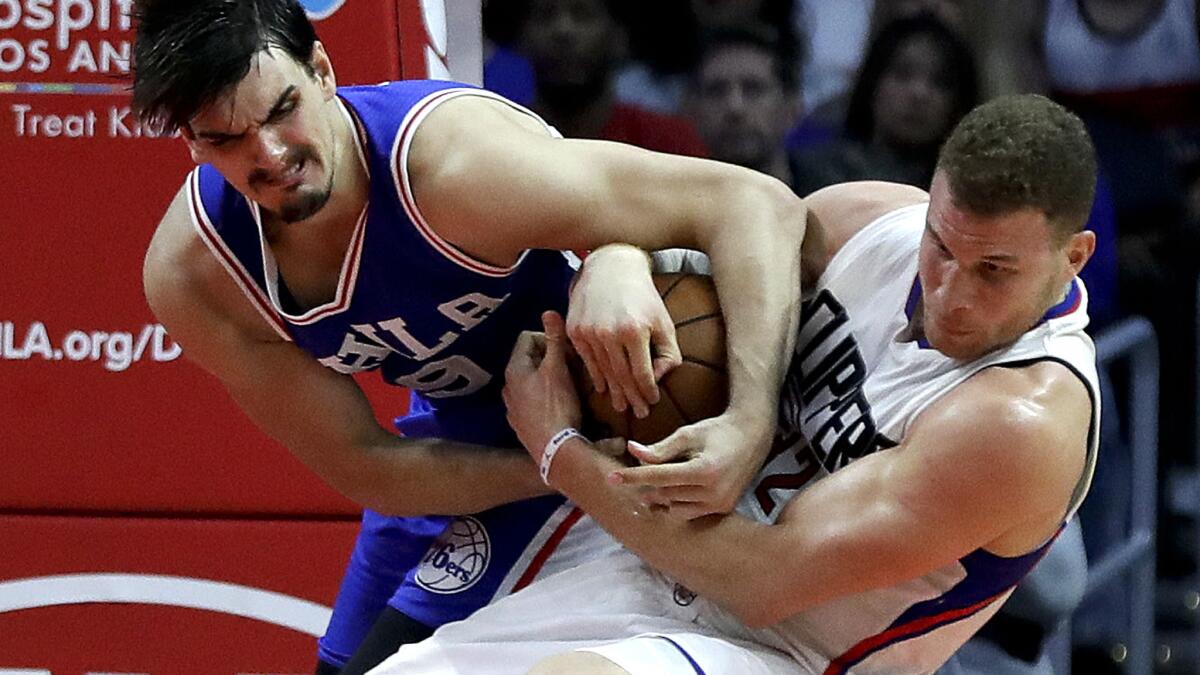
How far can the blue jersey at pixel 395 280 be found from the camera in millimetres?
2342

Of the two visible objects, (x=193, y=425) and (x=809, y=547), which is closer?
(x=809, y=547)

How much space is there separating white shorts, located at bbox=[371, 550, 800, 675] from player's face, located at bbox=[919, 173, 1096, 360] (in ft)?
1.75

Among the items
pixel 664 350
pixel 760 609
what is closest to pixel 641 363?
pixel 664 350

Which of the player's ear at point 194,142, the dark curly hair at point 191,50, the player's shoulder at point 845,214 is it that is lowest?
the player's shoulder at point 845,214

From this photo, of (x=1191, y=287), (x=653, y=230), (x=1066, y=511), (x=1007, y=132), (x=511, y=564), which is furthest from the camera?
(x=1191, y=287)

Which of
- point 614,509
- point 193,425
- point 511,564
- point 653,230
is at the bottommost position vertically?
point 193,425

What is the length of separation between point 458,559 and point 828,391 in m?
0.69

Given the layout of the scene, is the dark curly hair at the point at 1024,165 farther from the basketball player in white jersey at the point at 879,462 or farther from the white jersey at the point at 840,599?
the white jersey at the point at 840,599

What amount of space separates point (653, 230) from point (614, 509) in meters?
0.39

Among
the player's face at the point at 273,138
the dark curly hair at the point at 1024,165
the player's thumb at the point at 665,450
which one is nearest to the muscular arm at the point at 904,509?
the player's thumb at the point at 665,450

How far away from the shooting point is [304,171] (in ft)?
7.32

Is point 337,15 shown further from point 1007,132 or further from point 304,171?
point 1007,132

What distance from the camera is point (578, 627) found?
241cm

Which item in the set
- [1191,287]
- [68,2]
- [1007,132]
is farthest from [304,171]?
[1191,287]
